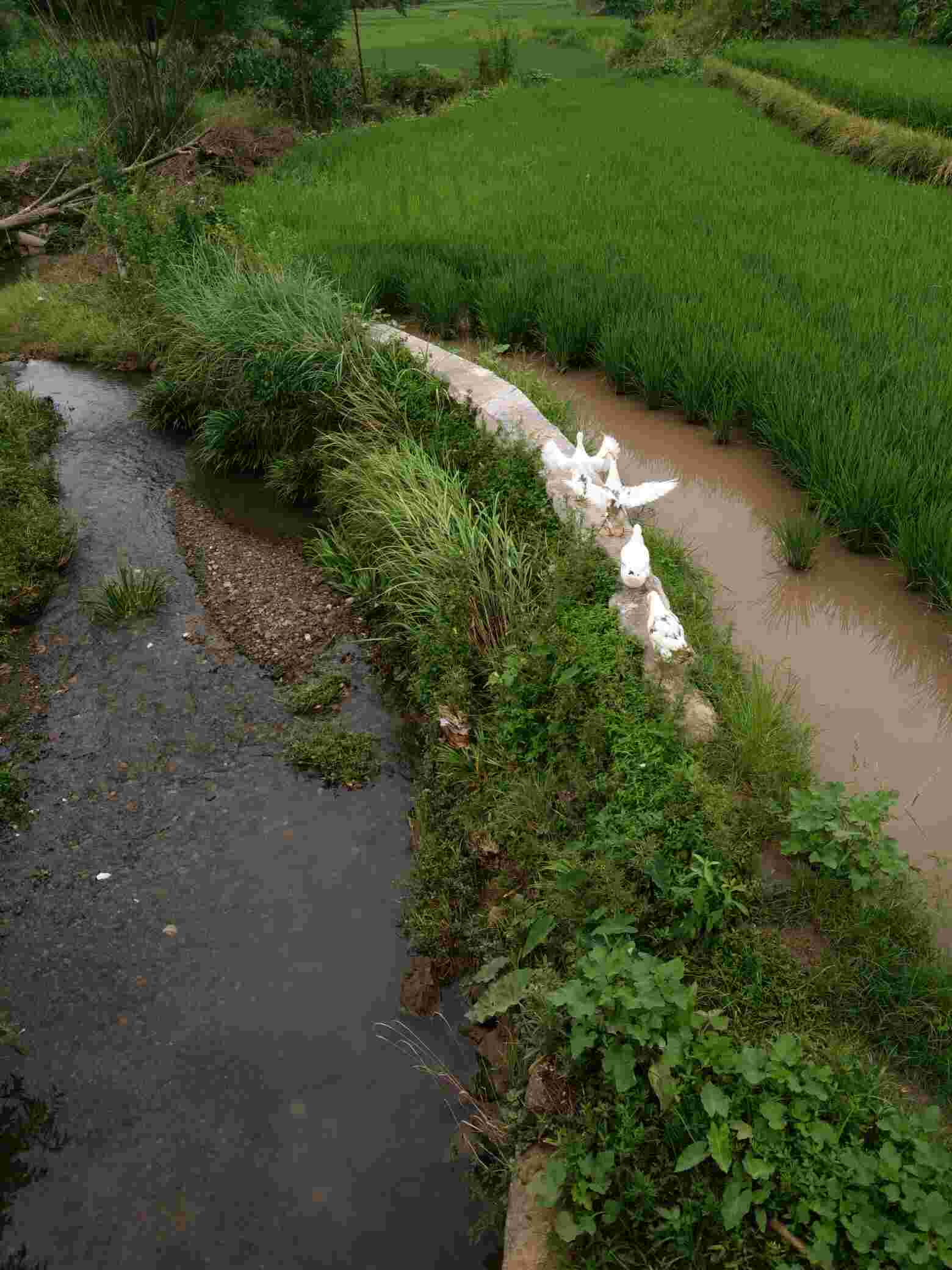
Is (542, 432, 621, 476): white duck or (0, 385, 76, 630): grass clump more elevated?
(542, 432, 621, 476): white duck

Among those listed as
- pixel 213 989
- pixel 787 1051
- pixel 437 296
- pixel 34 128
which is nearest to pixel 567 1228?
pixel 787 1051

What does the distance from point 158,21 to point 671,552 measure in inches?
427

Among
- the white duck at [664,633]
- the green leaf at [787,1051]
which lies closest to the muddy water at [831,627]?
the white duck at [664,633]

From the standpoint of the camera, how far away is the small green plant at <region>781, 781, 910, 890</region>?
2.22m

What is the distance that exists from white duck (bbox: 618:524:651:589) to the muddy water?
61 centimetres

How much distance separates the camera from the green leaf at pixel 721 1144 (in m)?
1.70

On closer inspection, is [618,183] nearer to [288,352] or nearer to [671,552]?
[288,352]

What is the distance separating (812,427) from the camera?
399 centimetres

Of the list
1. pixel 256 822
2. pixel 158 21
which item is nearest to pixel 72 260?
pixel 158 21

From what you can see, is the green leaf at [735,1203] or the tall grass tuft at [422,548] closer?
the green leaf at [735,1203]

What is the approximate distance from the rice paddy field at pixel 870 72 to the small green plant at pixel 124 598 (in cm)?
1009

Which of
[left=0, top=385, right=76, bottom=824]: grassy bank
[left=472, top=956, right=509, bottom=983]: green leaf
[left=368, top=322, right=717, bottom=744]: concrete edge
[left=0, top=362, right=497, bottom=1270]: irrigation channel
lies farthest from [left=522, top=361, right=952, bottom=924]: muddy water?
[left=0, top=385, right=76, bottom=824]: grassy bank

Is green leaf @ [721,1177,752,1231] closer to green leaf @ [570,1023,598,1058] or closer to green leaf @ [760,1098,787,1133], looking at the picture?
green leaf @ [760,1098,787,1133]

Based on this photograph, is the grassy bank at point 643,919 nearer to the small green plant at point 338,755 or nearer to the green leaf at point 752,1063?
the green leaf at point 752,1063
